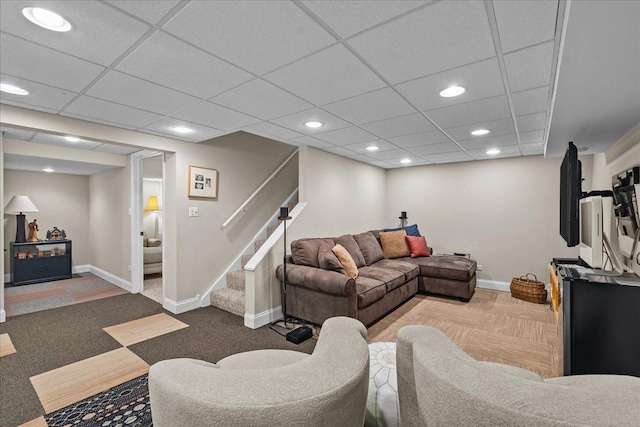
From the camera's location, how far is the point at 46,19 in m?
1.44

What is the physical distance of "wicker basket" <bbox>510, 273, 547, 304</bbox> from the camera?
4.21 m

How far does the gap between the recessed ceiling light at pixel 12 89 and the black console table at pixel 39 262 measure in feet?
15.1

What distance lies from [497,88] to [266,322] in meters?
3.16

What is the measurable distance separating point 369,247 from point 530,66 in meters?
3.27

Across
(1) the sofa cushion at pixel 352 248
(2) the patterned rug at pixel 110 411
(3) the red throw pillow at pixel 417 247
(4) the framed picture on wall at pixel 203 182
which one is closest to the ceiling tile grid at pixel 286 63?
(4) the framed picture on wall at pixel 203 182

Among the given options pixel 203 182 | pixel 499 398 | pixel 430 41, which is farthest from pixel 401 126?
pixel 499 398

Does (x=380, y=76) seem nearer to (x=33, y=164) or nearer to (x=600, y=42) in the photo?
(x=600, y=42)

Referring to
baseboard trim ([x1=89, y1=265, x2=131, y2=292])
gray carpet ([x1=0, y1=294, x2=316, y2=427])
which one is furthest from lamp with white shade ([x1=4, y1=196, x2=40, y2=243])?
gray carpet ([x1=0, y1=294, x2=316, y2=427])

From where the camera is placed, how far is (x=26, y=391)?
219 centimetres

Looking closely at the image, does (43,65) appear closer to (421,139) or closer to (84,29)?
(84,29)

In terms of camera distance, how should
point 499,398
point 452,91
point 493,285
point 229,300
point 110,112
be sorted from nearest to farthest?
point 499,398 → point 452,91 → point 110,112 → point 229,300 → point 493,285

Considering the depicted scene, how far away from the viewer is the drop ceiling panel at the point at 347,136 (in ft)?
11.2

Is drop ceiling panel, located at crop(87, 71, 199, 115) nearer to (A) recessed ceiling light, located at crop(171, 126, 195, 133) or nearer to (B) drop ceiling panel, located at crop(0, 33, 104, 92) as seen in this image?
(B) drop ceiling panel, located at crop(0, 33, 104, 92)

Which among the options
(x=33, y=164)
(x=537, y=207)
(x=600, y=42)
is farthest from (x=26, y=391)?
(x=537, y=207)
